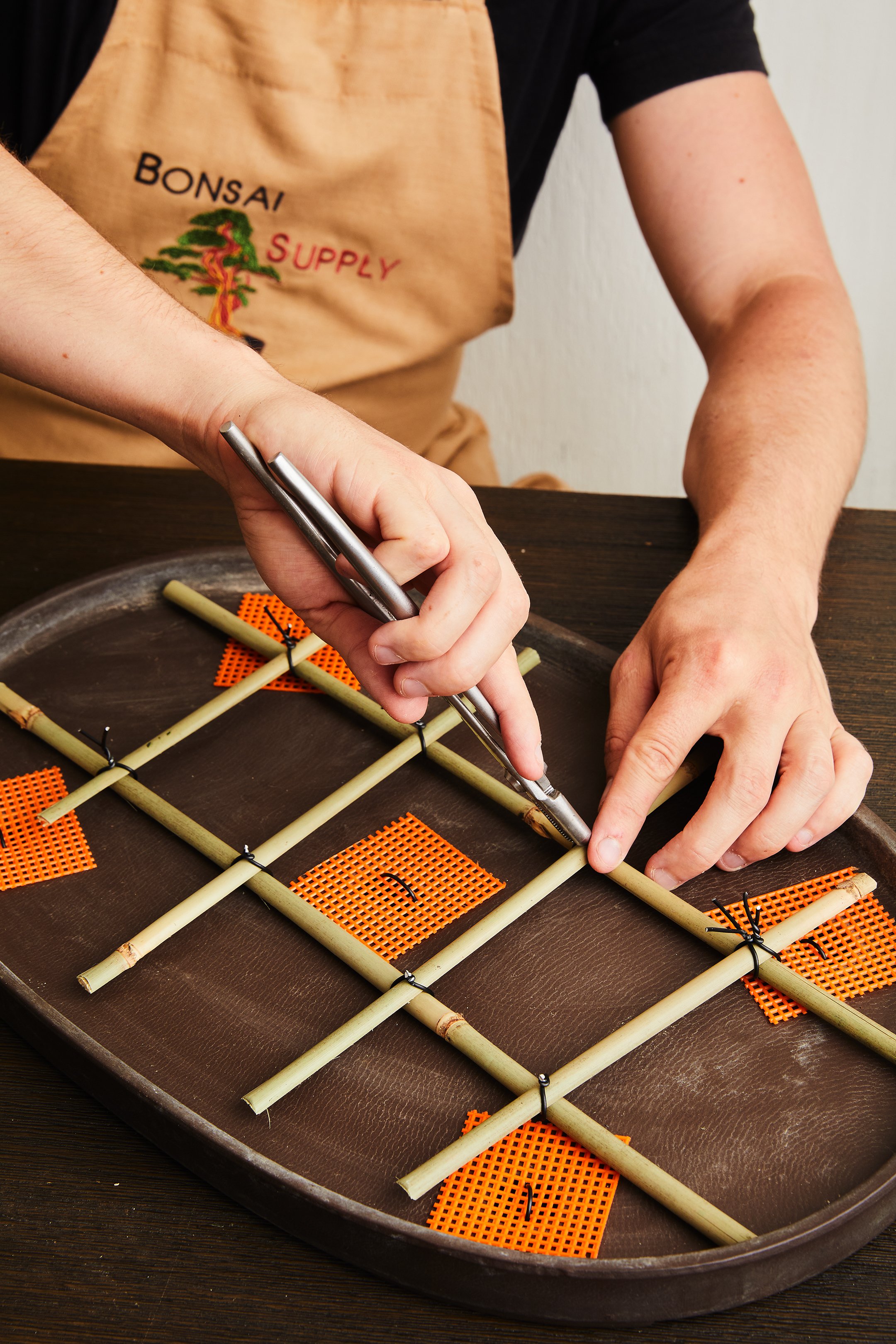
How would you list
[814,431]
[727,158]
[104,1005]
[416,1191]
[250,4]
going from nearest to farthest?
[416,1191] → [104,1005] → [814,431] → [250,4] → [727,158]

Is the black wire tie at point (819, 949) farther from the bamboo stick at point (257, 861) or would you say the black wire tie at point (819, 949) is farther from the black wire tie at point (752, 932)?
the bamboo stick at point (257, 861)

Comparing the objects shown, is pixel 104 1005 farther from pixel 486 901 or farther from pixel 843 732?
pixel 843 732

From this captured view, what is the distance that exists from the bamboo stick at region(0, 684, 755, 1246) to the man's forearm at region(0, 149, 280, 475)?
0.22 meters

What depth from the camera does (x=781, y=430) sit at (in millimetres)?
960

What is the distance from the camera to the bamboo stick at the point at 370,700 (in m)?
0.70

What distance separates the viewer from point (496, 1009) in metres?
0.60

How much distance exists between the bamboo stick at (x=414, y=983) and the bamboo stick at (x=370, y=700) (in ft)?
0.15

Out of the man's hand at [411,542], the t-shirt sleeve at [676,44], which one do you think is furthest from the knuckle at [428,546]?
the t-shirt sleeve at [676,44]

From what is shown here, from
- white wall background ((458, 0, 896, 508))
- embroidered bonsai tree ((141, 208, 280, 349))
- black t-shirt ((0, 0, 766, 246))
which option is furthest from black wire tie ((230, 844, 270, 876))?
white wall background ((458, 0, 896, 508))

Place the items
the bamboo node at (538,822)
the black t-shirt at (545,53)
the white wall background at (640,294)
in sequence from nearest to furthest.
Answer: the bamboo node at (538,822) → the black t-shirt at (545,53) → the white wall background at (640,294)

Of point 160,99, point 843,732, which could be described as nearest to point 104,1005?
point 843,732

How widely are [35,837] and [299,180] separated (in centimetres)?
81

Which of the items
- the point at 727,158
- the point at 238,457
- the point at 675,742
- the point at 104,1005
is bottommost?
the point at 104,1005

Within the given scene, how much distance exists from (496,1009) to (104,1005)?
22cm
